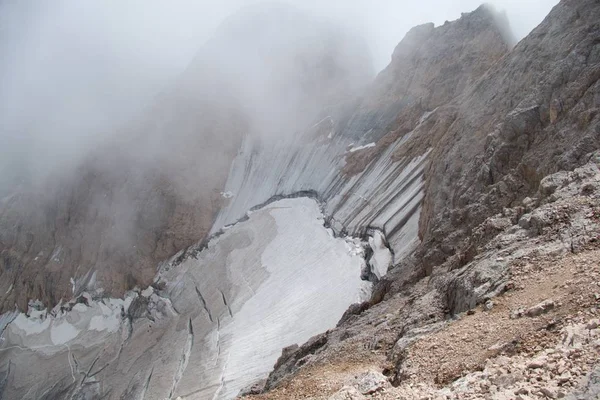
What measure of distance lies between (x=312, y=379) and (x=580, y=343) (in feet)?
25.7

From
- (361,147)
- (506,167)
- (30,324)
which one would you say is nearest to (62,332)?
(30,324)

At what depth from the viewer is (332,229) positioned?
159 feet

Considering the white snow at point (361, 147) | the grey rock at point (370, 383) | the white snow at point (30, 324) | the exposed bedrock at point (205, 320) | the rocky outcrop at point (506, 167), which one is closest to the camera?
the grey rock at point (370, 383)

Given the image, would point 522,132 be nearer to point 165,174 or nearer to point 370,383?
point 370,383

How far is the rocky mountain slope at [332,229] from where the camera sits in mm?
12732

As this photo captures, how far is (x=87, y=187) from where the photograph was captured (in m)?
77.1

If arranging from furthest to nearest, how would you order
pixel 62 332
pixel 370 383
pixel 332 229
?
pixel 62 332, pixel 332 229, pixel 370 383

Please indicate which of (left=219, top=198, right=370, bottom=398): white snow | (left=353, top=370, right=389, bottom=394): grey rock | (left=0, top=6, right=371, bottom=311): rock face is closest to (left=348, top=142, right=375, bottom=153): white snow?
(left=219, top=198, right=370, bottom=398): white snow

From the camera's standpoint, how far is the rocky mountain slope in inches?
501

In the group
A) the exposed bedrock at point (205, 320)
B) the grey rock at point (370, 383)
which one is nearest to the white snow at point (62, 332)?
the exposed bedrock at point (205, 320)

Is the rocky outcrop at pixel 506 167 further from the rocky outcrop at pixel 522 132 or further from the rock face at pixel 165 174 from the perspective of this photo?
the rock face at pixel 165 174

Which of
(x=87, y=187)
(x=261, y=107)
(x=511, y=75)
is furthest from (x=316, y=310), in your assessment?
(x=87, y=187)

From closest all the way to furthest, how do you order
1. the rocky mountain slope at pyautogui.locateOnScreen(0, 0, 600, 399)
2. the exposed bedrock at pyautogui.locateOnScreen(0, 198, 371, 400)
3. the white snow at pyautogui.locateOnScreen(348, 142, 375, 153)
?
the rocky mountain slope at pyautogui.locateOnScreen(0, 0, 600, 399), the exposed bedrock at pyautogui.locateOnScreen(0, 198, 371, 400), the white snow at pyautogui.locateOnScreen(348, 142, 375, 153)

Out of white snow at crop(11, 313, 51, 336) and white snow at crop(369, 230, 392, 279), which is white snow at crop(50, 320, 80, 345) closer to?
white snow at crop(11, 313, 51, 336)
